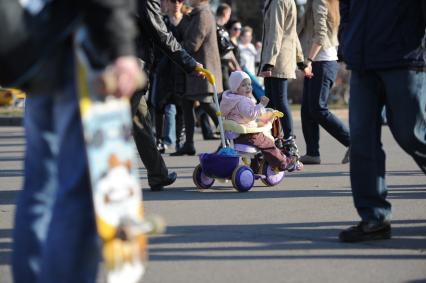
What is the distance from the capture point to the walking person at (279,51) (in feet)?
33.8

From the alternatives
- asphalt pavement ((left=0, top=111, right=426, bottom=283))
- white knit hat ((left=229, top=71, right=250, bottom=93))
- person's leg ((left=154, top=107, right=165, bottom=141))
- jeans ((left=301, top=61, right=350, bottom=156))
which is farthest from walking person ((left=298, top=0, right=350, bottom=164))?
person's leg ((left=154, top=107, right=165, bottom=141))

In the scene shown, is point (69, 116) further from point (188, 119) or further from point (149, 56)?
point (188, 119)

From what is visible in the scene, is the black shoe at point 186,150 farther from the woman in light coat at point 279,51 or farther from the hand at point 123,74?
the hand at point 123,74

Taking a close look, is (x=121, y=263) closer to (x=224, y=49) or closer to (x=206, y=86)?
(x=206, y=86)

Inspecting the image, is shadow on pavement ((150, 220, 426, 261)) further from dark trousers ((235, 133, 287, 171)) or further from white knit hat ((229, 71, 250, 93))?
white knit hat ((229, 71, 250, 93))

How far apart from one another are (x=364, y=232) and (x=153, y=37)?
2882 millimetres

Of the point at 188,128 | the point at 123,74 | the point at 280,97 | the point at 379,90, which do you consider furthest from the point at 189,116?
the point at 123,74

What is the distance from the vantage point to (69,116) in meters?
3.56

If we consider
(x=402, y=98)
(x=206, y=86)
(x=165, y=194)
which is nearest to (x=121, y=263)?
(x=402, y=98)

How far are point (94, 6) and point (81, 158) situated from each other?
0.56 m

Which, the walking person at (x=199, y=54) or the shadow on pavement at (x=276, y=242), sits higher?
the walking person at (x=199, y=54)

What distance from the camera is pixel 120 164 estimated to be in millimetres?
3422

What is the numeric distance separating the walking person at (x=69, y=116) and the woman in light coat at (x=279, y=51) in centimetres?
665

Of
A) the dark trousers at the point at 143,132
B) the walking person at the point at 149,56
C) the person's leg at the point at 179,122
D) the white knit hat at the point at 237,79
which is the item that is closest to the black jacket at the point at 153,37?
the walking person at the point at 149,56
